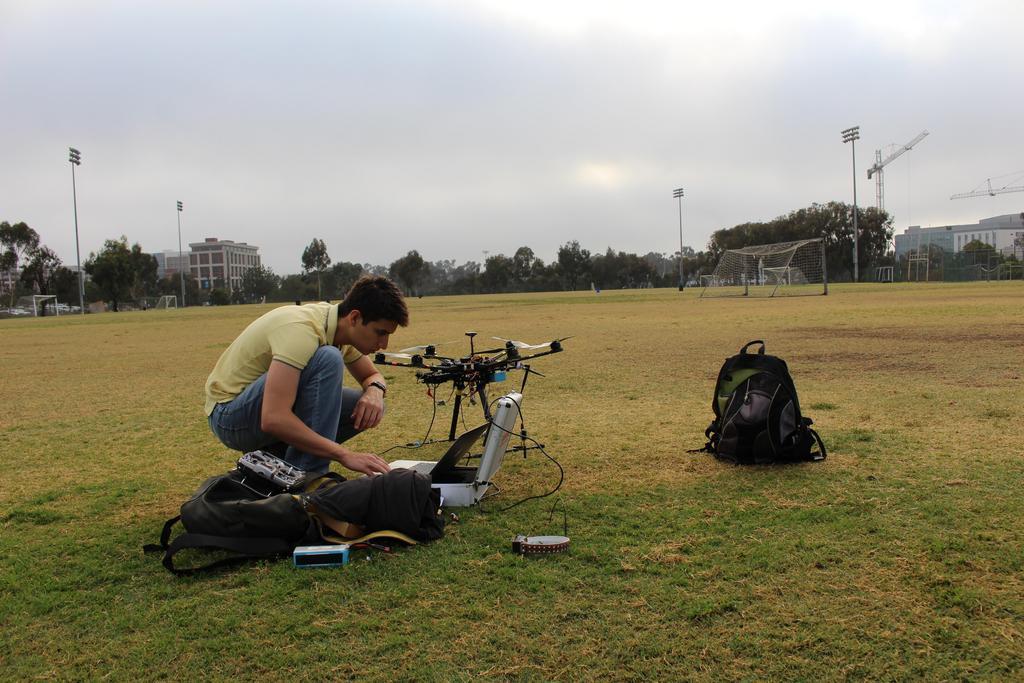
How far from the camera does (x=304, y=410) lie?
3.48 metres

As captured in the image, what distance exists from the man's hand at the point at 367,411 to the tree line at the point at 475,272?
64317 millimetres

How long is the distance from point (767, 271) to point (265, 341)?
48.3 metres

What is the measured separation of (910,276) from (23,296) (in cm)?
8616

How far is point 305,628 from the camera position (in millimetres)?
2525

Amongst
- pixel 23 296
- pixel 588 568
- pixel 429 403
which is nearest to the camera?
pixel 588 568

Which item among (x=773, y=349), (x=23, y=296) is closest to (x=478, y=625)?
(x=773, y=349)

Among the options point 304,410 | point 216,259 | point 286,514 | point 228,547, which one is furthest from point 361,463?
point 216,259

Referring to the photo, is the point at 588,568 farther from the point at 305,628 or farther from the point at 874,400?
the point at 874,400

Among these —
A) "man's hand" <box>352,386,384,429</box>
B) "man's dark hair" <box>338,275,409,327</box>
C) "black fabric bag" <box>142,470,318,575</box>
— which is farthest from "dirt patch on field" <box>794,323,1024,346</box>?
"black fabric bag" <box>142,470,318,575</box>

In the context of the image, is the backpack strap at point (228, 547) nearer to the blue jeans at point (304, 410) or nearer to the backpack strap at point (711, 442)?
the blue jeans at point (304, 410)

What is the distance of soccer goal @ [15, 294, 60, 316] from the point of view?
6588 cm

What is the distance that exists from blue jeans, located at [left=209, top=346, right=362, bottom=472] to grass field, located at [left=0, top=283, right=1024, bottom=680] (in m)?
0.65

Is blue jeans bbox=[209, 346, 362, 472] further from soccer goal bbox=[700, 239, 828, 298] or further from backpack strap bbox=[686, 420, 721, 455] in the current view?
soccer goal bbox=[700, 239, 828, 298]

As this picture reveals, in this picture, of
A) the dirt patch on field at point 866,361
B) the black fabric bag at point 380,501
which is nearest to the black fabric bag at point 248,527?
the black fabric bag at point 380,501
